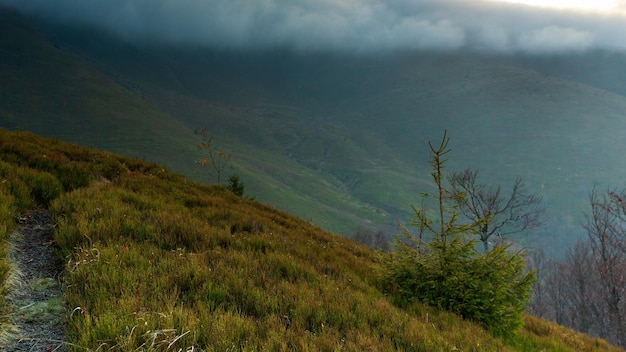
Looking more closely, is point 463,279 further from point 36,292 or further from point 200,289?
point 36,292

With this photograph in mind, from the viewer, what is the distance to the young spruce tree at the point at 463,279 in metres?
6.83

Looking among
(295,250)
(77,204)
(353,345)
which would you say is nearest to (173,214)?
(77,204)

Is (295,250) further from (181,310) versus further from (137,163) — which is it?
(137,163)

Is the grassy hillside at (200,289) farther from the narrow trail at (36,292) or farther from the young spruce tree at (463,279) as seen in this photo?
the young spruce tree at (463,279)

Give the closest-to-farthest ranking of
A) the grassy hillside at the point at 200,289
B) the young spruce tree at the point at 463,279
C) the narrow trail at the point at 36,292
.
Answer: the narrow trail at the point at 36,292 → the grassy hillside at the point at 200,289 → the young spruce tree at the point at 463,279

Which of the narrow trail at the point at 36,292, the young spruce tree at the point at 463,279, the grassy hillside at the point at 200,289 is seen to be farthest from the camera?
the young spruce tree at the point at 463,279

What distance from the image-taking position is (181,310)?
13.5ft

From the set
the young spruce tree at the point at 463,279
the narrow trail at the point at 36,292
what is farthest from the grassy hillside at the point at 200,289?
the young spruce tree at the point at 463,279

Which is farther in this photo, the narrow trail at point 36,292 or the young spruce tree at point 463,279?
the young spruce tree at point 463,279

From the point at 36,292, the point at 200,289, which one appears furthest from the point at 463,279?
the point at 36,292

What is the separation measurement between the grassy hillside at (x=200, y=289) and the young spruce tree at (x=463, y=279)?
0.50m

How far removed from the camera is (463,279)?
23.4 feet

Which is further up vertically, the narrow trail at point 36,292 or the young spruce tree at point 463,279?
the young spruce tree at point 463,279

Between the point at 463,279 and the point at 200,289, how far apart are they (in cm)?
521
